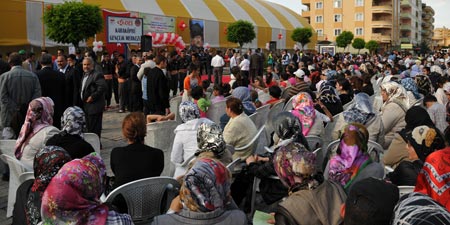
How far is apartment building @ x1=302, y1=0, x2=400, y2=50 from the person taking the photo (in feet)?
268

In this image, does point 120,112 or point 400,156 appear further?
point 120,112

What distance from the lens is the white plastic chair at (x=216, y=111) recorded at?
7.21 m

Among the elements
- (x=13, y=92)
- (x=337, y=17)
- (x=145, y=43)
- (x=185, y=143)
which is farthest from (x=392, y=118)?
(x=337, y=17)

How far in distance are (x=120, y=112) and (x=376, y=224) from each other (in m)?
10.9

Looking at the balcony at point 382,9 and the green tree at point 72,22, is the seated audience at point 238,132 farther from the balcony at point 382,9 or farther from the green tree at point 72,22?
the balcony at point 382,9

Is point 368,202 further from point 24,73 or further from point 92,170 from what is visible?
point 24,73

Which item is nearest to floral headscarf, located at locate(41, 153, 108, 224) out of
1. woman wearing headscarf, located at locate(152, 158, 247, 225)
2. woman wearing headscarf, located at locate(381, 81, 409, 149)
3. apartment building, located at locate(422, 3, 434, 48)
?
woman wearing headscarf, located at locate(152, 158, 247, 225)

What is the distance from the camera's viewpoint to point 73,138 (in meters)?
4.44

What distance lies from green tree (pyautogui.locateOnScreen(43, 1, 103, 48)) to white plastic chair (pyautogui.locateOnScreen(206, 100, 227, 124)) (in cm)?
1520

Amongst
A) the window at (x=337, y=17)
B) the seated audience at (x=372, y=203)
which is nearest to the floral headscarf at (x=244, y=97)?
the seated audience at (x=372, y=203)

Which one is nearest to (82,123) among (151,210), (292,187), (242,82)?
(151,210)

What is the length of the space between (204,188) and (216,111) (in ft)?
15.7

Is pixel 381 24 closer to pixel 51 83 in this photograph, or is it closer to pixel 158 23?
pixel 158 23

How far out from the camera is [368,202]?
205 centimetres
